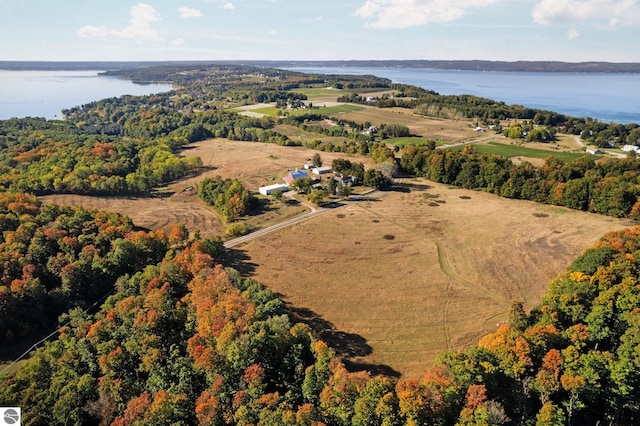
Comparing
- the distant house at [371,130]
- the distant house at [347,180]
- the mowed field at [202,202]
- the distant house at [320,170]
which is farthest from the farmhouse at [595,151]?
the distant house at [320,170]

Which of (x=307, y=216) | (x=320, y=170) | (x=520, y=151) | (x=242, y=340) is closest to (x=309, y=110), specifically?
(x=320, y=170)

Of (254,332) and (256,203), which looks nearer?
(254,332)

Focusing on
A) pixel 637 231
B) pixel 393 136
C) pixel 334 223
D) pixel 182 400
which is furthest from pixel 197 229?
pixel 393 136

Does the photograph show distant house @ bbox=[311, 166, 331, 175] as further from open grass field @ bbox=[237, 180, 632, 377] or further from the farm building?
open grass field @ bbox=[237, 180, 632, 377]

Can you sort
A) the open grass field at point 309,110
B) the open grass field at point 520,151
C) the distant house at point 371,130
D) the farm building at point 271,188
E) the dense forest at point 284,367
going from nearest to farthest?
the dense forest at point 284,367, the farm building at point 271,188, the open grass field at point 520,151, the distant house at point 371,130, the open grass field at point 309,110

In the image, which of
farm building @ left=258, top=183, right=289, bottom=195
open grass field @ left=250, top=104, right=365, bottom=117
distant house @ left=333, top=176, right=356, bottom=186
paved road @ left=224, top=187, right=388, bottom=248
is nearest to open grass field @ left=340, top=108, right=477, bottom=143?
open grass field @ left=250, top=104, right=365, bottom=117

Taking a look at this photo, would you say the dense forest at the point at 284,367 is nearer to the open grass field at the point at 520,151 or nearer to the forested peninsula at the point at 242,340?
the forested peninsula at the point at 242,340

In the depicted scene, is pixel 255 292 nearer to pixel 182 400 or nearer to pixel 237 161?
pixel 182 400
